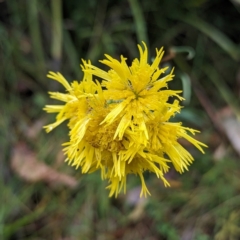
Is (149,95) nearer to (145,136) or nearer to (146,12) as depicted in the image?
(145,136)

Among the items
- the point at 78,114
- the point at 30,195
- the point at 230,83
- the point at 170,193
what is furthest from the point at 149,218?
the point at 78,114

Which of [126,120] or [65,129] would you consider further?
[65,129]

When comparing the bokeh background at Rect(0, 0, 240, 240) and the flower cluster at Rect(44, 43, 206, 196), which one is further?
the bokeh background at Rect(0, 0, 240, 240)

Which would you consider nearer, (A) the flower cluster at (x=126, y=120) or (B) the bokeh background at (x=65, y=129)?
(A) the flower cluster at (x=126, y=120)
